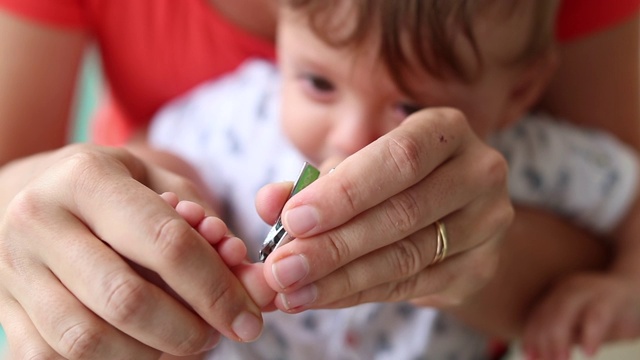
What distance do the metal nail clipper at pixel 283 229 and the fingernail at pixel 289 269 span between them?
2 centimetres

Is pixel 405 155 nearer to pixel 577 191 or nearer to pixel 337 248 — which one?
pixel 337 248

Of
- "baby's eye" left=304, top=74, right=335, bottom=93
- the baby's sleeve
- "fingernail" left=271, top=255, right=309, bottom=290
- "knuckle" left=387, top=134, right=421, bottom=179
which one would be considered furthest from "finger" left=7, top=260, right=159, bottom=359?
the baby's sleeve

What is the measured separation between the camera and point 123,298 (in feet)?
1.34

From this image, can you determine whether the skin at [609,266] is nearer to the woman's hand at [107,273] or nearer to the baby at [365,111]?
the baby at [365,111]

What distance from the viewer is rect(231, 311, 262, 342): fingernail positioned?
43cm

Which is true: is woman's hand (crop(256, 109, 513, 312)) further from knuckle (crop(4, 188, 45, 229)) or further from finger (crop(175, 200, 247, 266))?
knuckle (crop(4, 188, 45, 229))

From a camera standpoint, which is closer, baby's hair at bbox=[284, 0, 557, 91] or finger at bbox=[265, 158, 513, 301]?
finger at bbox=[265, 158, 513, 301]

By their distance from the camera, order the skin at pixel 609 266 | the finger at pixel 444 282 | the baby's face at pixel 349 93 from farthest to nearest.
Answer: the skin at pixel 609 266
the baby's face at pixel 349 93
the finger at pixel 444 282

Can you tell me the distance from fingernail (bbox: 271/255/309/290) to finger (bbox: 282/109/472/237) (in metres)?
0.02

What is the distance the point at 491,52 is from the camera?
0.63 metres

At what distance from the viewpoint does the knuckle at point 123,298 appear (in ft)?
1.34

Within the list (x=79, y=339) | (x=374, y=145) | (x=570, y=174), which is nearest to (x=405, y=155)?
(x=374, y=145)

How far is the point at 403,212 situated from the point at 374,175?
0.04m

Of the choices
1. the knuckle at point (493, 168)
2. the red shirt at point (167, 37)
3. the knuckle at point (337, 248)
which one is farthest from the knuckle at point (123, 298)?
the red shirt at point (167, 37)
